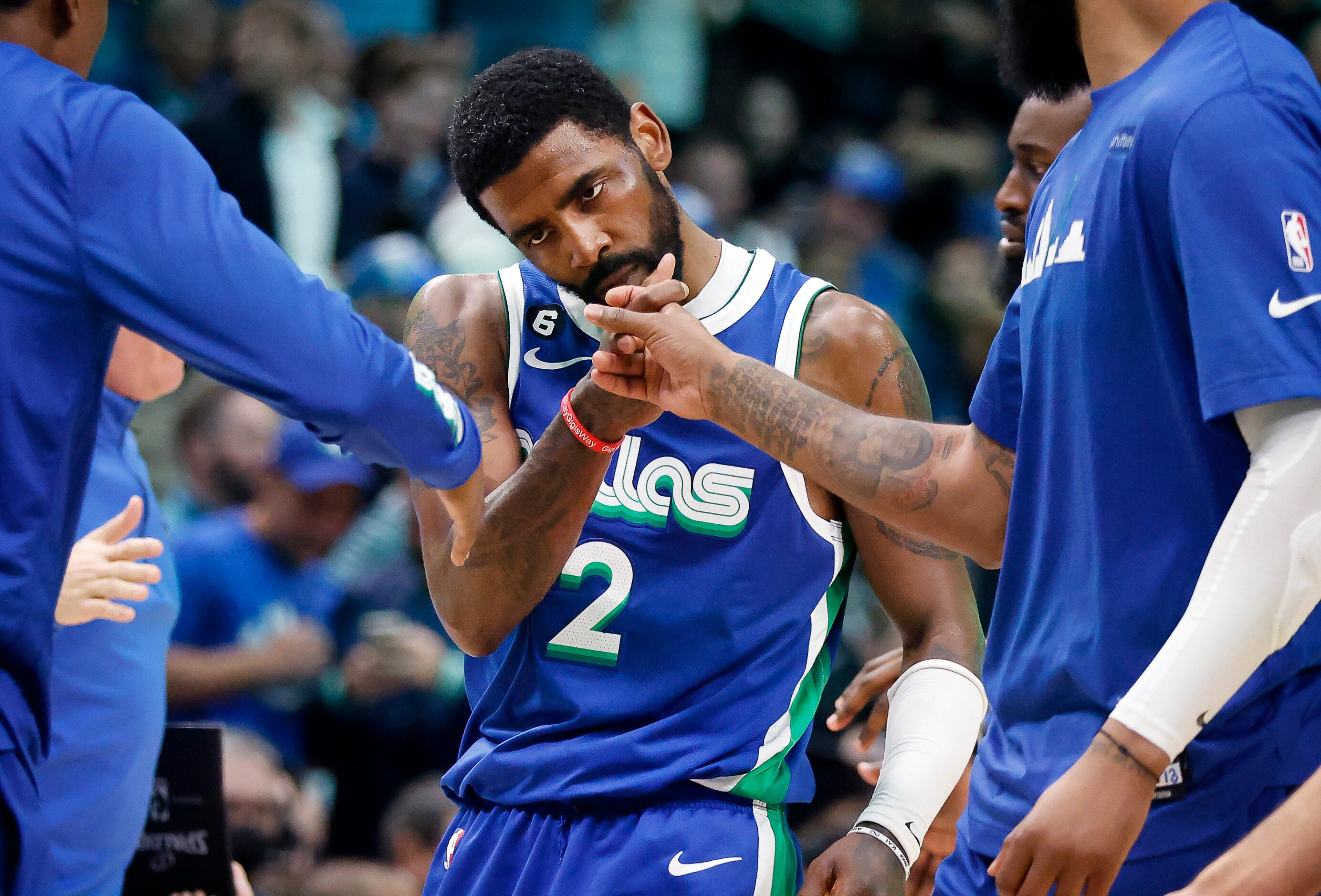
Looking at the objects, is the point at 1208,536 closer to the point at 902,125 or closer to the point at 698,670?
the point at 698,670

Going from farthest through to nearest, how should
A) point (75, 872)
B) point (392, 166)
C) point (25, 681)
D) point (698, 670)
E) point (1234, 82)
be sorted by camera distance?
point (392, 166)
point (75, 872)
point (698, 670)
point (25, 681)
point (1234, 82)

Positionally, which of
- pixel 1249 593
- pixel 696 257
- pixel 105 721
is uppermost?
pixel 1249 593

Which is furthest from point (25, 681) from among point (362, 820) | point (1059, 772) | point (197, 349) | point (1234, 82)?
point (362, 820)

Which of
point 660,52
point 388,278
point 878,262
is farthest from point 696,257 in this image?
point 660,52

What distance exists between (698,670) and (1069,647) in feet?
2.96

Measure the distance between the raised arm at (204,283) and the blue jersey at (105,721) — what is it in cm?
135

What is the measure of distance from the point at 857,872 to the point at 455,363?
1.24 m

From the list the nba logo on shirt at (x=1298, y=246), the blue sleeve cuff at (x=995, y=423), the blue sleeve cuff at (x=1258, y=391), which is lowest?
the blue sleeve cuff at (x=995, y=423)

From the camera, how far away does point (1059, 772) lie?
196 cm

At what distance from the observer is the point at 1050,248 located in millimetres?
2051

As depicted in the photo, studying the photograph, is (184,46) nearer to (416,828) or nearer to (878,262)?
(416,828)

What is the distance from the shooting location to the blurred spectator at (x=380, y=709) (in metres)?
4.90

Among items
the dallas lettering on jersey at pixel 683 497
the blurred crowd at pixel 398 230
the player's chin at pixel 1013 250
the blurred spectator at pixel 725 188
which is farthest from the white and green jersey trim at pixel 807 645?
the blurred spectator at pixel 725 188

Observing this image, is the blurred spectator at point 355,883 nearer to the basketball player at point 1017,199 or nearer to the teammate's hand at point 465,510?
the basketball player at point 1017,199
